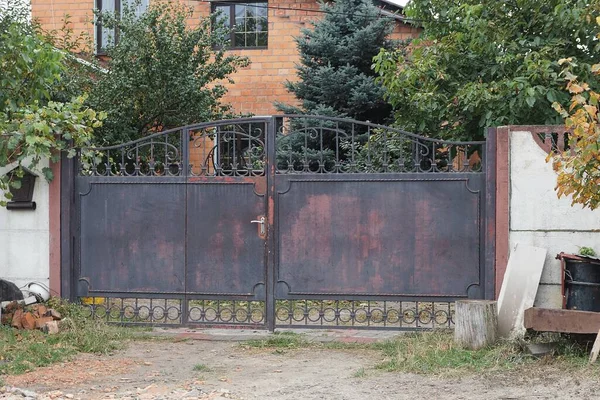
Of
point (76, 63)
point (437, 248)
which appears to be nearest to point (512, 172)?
point (437, 248)

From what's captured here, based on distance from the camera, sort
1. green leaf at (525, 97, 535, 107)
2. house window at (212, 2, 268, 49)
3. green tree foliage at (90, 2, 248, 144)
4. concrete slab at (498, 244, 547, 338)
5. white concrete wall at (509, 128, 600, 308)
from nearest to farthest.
Answer: concrete slab at (498, 244, 547, 338) → white concrete wall at (509, 128, 600, 308) → green leaf at (525, 97, 535, 107) → green tree foliage at (90, 2, 248, 144) → house window at (212, 2, 268, 49)

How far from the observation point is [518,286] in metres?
8.41

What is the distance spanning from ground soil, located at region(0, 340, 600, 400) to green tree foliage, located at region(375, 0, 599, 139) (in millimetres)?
3797

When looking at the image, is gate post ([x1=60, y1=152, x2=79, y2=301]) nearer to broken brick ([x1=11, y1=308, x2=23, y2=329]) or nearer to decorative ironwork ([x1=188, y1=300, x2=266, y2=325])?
broken brick ([x1=11, y1=308, x2=23, y2=329])

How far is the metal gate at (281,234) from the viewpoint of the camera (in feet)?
29.5

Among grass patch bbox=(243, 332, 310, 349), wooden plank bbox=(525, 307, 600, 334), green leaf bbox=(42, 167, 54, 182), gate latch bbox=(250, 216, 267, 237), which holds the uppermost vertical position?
green leaf bbox=(42, 167, 54, 182)

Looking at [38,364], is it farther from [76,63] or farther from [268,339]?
[76,63]

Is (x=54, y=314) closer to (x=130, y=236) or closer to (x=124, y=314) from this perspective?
(x=124, y=314)

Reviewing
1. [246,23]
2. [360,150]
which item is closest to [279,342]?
[360,150]

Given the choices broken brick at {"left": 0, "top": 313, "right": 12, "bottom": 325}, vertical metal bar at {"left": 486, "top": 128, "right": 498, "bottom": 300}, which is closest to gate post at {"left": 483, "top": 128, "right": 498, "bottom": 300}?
vertical metal bar at {"left": 486, "top": 128, "right": 498, "bottom": 300}

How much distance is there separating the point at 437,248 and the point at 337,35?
23.2 feet

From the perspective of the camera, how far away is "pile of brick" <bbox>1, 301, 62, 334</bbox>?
29.7 ft

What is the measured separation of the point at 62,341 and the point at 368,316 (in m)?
3.15

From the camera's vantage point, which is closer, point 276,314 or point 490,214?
point 490,214
